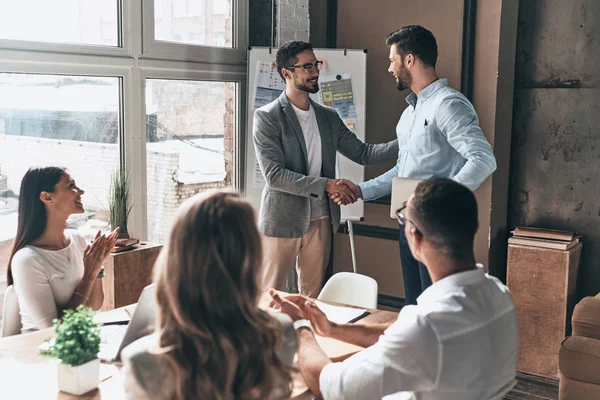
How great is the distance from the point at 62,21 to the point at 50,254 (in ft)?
5.04

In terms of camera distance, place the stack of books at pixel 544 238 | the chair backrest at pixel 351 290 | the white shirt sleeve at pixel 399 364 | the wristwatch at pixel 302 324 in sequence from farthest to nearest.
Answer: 1. the stack of books at pixel 544 238
2. the chair backrest at pixel 351 290
3. the wristwatch at pixel 302 324
4. the white shirt sleeve at pixel 399 364

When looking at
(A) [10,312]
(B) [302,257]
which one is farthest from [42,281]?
(B) [302,257]

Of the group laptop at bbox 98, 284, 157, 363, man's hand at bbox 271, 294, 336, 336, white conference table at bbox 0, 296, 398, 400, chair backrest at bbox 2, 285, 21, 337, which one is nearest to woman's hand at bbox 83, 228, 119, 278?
chair backrest at bbox 2, 285, 21, 337

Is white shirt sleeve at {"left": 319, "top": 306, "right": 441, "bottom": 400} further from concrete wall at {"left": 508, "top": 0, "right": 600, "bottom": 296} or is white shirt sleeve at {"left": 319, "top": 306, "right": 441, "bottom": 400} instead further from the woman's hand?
concrete wall at {"left": 508, "top": 0, "right": 600, "bottom": 296}

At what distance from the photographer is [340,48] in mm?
4898

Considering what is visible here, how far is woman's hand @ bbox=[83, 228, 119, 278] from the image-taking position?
2.79 meters

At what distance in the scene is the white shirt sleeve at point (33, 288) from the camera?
259 centimetres

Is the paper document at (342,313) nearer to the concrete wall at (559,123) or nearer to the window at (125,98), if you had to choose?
the window at (125,98)

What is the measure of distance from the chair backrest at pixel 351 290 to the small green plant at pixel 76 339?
58.3 inches

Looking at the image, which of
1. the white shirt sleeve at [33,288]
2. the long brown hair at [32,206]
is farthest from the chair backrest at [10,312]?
the long brown hair at [32,206]

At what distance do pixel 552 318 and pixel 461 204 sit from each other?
8.47 ft

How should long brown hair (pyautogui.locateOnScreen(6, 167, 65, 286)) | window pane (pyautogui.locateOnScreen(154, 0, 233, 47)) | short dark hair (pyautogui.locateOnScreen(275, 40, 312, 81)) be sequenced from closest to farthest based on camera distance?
1. long brown hair (pyautogui.locateOnScreen(6, 167, 65, 286))
2. short dark hair (pyautogui.locateOnScreen(275, 40, 312, 81))
3. window pane (pyautogui.locateOnScreen(154, 0, 233, 47))

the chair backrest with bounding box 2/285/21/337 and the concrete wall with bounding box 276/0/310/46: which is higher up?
the concrete wall with bounding box 276/0/310/46

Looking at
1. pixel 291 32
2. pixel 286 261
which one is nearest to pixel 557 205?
pixel 286 261
